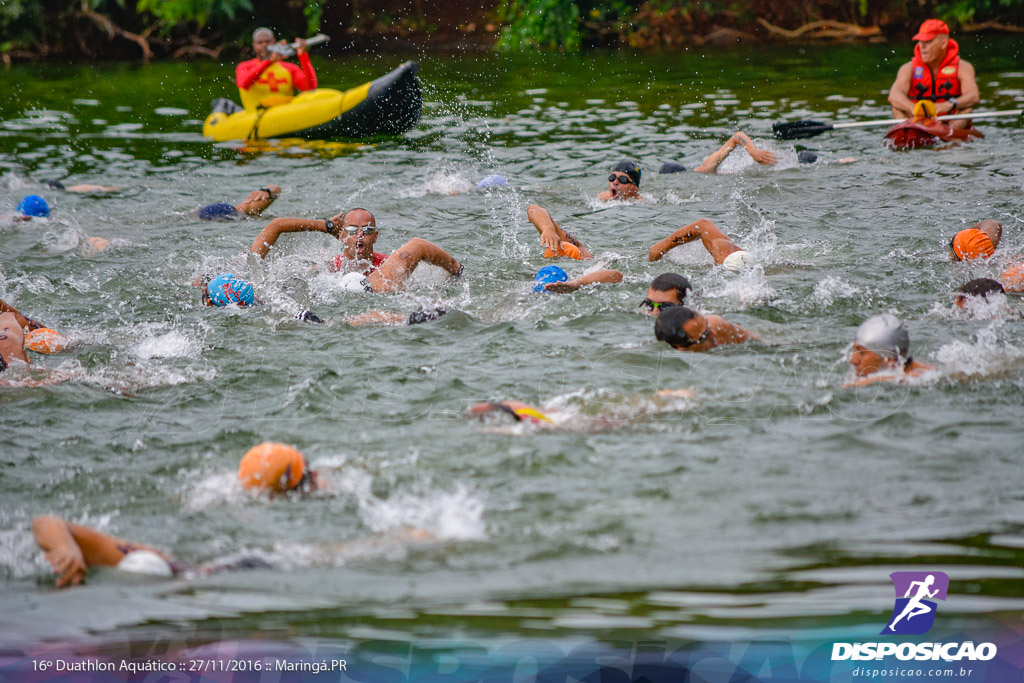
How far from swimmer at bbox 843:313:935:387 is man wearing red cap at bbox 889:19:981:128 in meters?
8.12

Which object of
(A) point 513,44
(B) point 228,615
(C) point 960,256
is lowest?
(B) point 228,615

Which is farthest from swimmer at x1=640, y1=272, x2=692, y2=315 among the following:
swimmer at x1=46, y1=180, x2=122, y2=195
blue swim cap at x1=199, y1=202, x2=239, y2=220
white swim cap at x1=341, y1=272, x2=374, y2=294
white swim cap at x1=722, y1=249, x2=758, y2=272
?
swimmer at x1=46, y1=180, x2=122, y2=195

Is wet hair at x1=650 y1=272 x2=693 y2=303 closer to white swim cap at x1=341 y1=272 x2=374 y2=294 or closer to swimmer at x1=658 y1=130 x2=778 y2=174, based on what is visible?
white swim cap at x1=341 y1=272 x2=374 y2=294

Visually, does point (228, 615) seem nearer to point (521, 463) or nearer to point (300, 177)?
point (521, 463)

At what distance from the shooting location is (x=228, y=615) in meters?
3.96

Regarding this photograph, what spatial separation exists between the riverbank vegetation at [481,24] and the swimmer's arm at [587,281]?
19982 millimetres

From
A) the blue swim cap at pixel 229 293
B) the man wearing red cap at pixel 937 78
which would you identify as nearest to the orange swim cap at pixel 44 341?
the blue swim cap at pixel 229 293

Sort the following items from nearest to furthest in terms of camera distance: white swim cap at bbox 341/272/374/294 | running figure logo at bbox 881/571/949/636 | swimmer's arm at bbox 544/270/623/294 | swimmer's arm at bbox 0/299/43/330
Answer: running figure logo at bbox 881/571/949/636 < swimmer's arm at bbox 0/299/43/330 < swimmer's arm at bbox 544/270/623/294 < white swim cap at bbox 341/272/374/294

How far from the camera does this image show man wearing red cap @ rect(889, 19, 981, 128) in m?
12.8

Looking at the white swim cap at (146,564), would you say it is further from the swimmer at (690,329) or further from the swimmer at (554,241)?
the swimmer at (554,241)

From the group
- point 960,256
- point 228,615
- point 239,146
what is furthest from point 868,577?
point 239,146

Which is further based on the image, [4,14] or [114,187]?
[4,14]

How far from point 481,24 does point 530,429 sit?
2767cm

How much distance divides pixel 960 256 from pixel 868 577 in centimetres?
507
